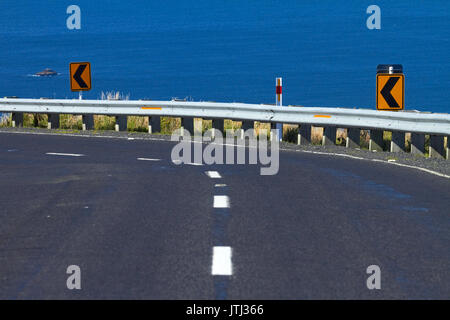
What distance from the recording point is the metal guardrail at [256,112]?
18.9m

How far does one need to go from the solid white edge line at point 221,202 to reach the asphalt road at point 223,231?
11mm

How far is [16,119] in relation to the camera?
28.6m

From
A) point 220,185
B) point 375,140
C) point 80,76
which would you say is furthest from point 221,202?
point 80,76

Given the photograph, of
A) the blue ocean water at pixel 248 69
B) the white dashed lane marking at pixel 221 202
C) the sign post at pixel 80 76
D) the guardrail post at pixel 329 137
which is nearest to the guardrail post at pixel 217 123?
the guardrail post at pixel 329 137

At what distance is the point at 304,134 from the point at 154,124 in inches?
189

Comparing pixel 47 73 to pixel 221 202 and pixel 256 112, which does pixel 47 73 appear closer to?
pixel 256 112

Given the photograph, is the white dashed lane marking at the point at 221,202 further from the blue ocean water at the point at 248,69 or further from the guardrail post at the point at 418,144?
the blue ocean water at the point at 248,69

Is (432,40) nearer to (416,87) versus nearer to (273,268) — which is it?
(416,87)

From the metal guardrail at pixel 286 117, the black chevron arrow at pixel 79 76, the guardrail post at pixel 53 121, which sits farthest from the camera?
the guardrail post at pixel 53 121

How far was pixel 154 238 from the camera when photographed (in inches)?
372

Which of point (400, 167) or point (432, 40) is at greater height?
point (432, 40)

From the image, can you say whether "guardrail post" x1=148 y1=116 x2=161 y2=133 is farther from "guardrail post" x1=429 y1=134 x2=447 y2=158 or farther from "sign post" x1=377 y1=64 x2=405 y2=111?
"guardrail post" x1=429 y1=134 x2=447 y2=158

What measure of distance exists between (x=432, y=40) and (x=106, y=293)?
191 meters
